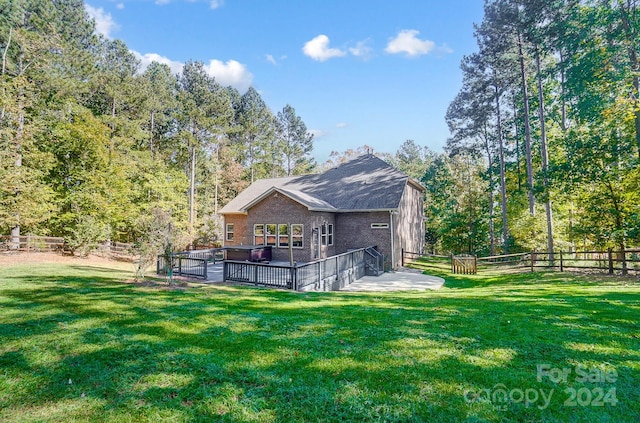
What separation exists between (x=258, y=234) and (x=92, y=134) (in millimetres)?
14415

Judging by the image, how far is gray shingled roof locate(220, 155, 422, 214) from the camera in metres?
18.2

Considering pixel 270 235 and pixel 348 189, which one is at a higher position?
pixel 348 189

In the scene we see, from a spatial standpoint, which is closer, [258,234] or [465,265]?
[465,265]

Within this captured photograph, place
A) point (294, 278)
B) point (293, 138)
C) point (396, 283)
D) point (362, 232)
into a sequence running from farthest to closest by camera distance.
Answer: point (293, 138), point (362, 232), point (396, 283), point (294, 278)

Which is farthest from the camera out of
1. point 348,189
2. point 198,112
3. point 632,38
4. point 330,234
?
point 198,112

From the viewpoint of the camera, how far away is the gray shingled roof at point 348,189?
18245mm

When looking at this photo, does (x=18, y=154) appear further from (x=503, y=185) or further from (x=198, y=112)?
(x=503, y=185)

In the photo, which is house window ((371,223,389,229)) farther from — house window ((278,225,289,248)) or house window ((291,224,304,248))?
house window ((278,225,289,248))

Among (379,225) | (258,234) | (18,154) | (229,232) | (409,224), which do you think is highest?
(18,154)

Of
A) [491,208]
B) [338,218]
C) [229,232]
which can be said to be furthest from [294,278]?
[491,208]

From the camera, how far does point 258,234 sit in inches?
752

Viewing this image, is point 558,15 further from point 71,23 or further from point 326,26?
point 71,23

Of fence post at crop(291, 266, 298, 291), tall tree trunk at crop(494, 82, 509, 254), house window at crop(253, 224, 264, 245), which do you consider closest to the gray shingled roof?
house window at crop(253, 224, 264, 245)

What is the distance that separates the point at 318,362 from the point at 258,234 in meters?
15.3
